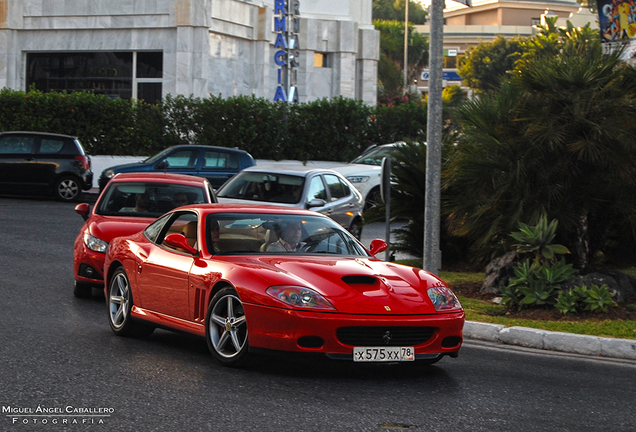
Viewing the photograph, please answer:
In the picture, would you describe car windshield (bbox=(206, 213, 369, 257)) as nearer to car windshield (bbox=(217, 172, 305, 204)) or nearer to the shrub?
the shrub

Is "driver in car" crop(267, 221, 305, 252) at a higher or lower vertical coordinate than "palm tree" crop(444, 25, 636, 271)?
lower

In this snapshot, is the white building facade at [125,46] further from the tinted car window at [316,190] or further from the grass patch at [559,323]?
the grass patch at [559,323]

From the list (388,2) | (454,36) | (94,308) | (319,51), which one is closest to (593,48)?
(94,308)

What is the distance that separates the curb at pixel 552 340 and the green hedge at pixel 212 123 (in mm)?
20615

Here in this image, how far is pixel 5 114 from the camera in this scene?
28922mm

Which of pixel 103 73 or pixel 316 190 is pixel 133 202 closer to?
pixel 316 190

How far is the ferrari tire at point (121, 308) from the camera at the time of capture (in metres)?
8.48

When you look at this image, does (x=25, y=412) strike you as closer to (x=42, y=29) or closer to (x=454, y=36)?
(x=42, y=29)

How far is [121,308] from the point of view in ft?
28.5

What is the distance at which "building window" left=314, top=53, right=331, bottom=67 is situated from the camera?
47.2 meters

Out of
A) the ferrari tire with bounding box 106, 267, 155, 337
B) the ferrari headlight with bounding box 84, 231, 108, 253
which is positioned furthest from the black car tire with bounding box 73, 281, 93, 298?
the ferrari tire with bounding box 106, 267, 155, 337

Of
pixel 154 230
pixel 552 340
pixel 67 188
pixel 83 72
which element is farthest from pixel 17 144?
pixel 552 340

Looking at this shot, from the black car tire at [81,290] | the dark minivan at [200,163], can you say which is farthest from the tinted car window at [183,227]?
the dark minivan at [200,163]

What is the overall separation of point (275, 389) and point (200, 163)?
17896 mm
